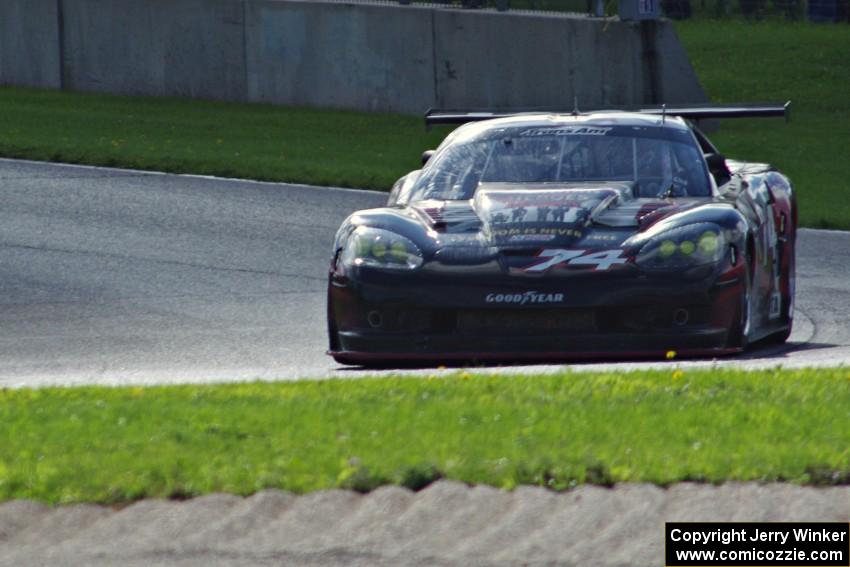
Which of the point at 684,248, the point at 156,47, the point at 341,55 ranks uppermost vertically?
the point at 684,248

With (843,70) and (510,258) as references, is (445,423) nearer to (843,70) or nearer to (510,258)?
(510,258)

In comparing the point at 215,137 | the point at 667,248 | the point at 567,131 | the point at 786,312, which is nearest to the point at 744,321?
the point at 667,248

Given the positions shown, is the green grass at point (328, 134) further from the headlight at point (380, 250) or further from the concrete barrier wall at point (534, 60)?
the headlight at point (380, 250)

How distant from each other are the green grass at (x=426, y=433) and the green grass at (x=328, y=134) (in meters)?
8.15

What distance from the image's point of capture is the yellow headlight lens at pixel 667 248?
8297 mm

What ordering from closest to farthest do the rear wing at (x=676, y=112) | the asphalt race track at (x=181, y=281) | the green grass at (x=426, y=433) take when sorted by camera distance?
the green grass at (x=426, y=433), the asphalt race track at (x=181, y=281), the rear wing at (x=676, y=112)

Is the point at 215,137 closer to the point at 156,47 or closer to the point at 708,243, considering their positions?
the point at 156,47

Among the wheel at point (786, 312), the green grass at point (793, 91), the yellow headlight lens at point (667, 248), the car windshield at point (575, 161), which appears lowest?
the green grass at point (793, 91)

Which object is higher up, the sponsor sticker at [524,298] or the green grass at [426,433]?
the green grass at [426,433]

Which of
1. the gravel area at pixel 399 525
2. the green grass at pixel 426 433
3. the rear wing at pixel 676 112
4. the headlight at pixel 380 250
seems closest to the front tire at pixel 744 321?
the green grass at pixel 426 433

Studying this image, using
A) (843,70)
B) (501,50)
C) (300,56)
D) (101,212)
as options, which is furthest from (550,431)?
(843,70)

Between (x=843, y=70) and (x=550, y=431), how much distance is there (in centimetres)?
2252

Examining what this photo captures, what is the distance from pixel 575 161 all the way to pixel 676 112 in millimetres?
1159

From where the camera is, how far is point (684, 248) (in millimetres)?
8328
